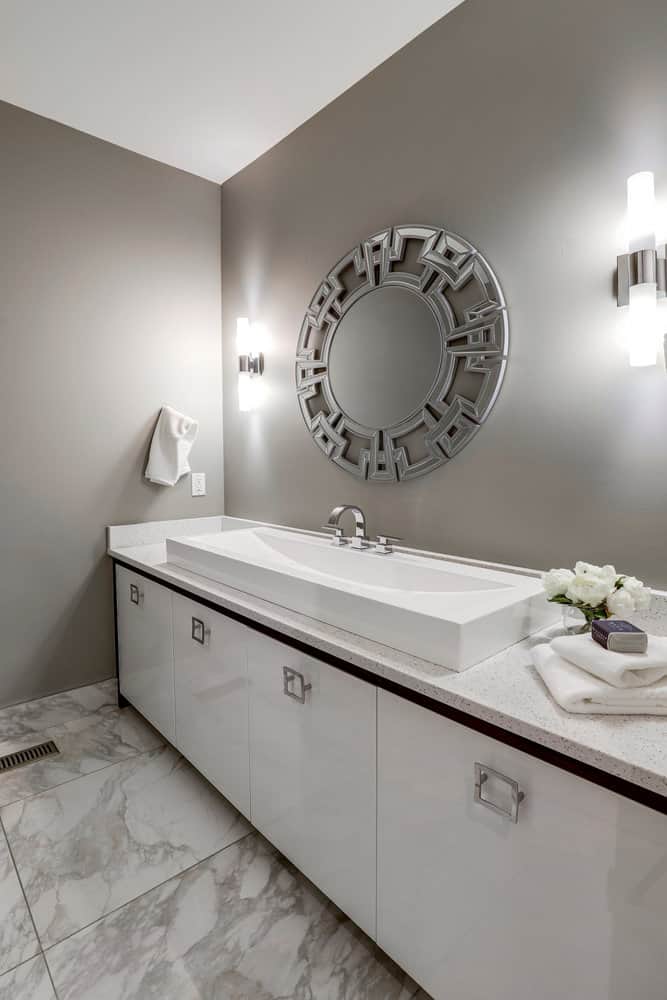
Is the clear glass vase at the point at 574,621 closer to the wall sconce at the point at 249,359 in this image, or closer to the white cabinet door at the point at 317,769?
the white cabinet door at the point at 317,769

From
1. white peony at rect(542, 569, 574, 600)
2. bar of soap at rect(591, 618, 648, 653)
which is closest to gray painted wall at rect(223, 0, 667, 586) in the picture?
white peony at rect(542, 569, 574, 600)

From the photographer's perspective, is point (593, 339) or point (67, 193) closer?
point (593, 339)

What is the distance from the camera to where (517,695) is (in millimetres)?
957

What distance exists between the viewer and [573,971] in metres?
0.85

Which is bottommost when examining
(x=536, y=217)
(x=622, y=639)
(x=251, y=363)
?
(x=622, y=639)

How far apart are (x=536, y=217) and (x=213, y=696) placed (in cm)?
169

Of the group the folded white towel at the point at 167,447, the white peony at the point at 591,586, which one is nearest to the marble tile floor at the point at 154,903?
the white peony at the point at 591,586

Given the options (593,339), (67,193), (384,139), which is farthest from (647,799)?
(67,193)

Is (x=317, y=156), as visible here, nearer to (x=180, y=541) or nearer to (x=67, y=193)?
(x=67, y=193)

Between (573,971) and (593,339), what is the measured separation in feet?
4.25

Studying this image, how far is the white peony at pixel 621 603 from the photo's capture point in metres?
1.10

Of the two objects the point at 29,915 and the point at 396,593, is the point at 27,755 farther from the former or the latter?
the point at 396,593

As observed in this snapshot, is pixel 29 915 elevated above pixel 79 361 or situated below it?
below

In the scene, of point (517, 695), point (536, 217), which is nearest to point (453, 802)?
point (517, 695)
